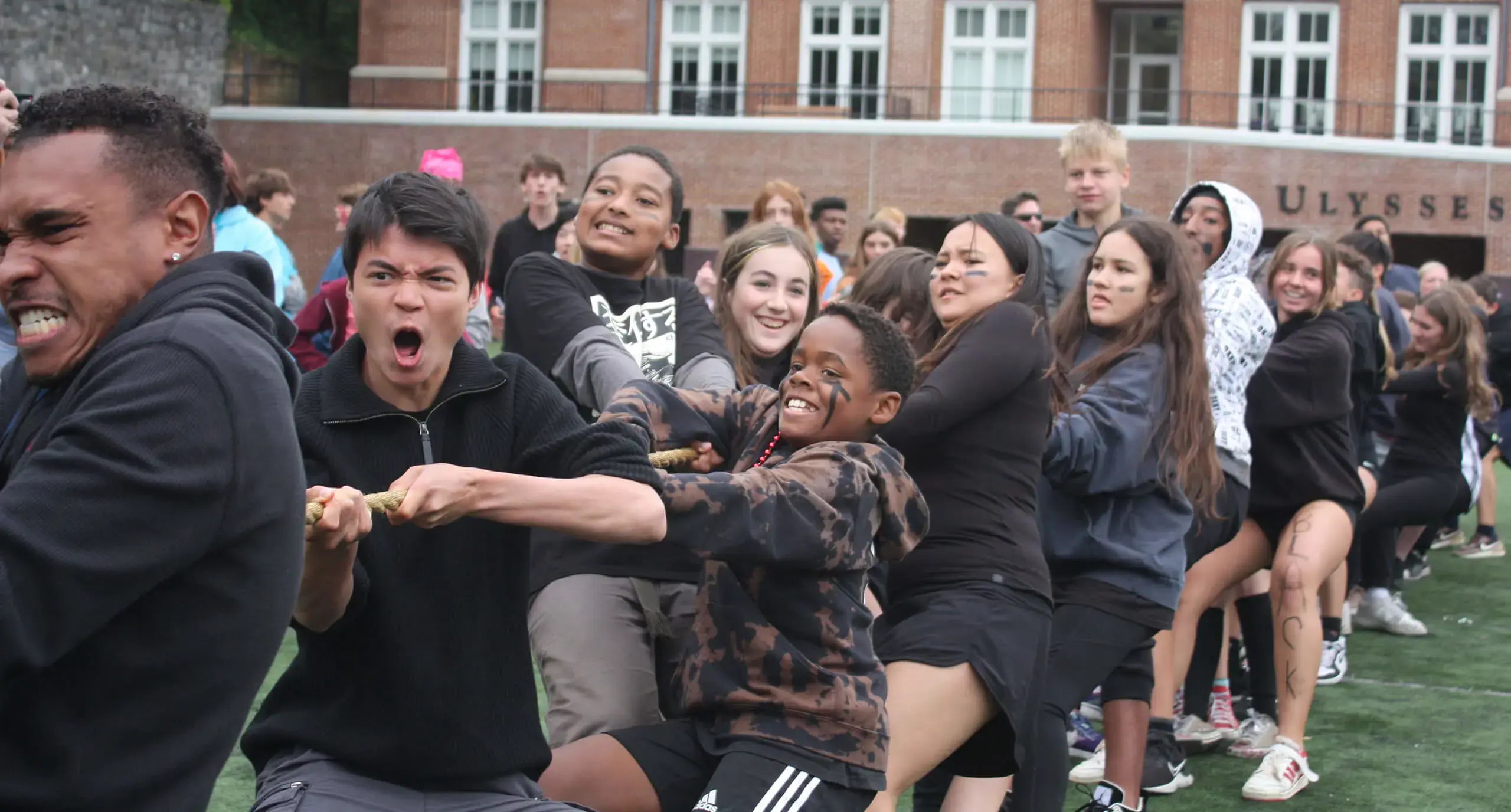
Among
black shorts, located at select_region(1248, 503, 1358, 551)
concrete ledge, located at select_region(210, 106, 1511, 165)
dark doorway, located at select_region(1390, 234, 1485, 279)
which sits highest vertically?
concrete ledge, located at select_region(210, 106, 1511, 165)

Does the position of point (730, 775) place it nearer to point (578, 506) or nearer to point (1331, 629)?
point (578, 506)

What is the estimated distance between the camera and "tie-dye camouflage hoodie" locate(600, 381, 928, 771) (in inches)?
133

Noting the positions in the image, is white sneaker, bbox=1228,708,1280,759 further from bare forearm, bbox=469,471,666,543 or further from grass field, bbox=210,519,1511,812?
bare forearm, bbox=469,471,666,543

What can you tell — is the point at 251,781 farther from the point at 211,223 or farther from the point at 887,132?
the point at 887,132

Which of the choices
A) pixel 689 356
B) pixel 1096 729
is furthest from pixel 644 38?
pixel 689 356

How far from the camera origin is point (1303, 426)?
6.73m

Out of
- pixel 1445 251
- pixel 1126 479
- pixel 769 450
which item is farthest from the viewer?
pixel 1445 251

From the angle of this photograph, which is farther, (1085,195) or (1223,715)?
(1085,195)

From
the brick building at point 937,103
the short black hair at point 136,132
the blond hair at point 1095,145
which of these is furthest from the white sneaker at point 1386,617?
the brick building at point 937,103

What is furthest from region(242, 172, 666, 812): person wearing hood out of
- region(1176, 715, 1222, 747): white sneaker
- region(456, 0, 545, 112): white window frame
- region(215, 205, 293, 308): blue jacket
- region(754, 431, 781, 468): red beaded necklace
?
region(456, 0, 545, 112): white window frame

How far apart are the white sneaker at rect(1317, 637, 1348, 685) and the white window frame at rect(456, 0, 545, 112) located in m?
30.4

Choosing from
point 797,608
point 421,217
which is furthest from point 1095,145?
point 421,217

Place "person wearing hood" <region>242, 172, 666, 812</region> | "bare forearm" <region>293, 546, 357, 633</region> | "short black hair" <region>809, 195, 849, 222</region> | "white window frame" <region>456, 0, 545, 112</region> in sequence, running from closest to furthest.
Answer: "bare forearm" <region>293, 546, 357, 633</region> < "person wearing hood" <region>242, 172, 666, 812</region> < "short black hair" <region>809, 195, 849, 222</region> < "white window frame" <region>456, 0, 545, 112</region>

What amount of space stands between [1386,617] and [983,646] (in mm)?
6212
